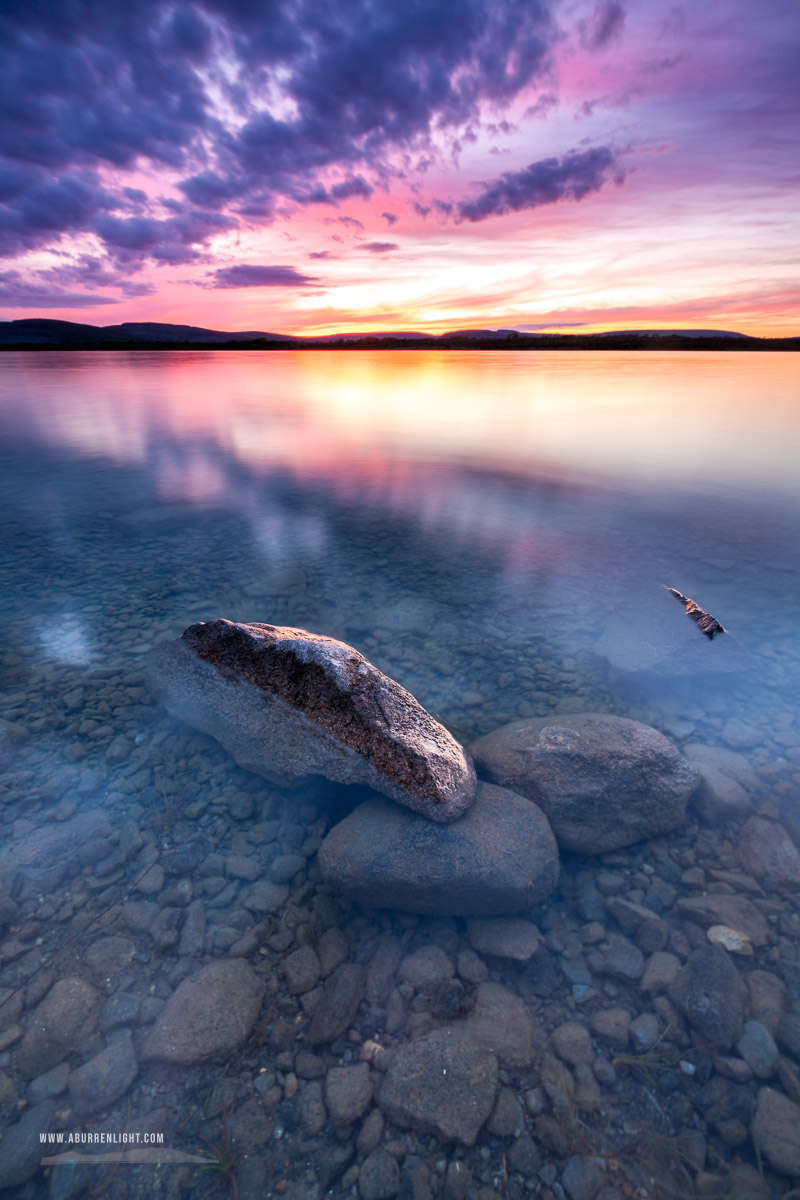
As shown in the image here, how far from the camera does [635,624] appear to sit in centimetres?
794

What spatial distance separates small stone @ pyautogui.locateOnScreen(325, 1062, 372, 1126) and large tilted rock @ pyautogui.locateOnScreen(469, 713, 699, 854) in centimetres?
243

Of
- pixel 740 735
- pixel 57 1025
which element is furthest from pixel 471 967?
pixel 740 735

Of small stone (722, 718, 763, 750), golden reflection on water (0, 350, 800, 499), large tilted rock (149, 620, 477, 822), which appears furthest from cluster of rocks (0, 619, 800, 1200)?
golden reflection on water (0, 350, 800, 499)

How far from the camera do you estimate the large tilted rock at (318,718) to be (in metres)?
4.65

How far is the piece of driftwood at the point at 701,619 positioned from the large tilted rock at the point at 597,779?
3028mm

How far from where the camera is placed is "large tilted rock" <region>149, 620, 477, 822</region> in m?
4.65

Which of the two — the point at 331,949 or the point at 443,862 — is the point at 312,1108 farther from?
the point at 443,862

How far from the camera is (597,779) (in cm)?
505

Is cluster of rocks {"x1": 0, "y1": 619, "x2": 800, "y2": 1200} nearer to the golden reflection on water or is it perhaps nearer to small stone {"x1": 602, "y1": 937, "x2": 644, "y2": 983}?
small stone {"x1": 602, "y1": 937, "x2": 644, "y2": 983}

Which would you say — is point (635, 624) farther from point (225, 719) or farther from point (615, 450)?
point (615, 450)

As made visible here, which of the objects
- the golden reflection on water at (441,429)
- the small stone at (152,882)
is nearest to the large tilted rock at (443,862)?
the small stone at (152,882)

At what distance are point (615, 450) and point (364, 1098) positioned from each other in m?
23.2

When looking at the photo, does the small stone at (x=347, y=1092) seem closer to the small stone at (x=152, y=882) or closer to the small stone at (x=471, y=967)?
the small stone at (x=471, y=967)

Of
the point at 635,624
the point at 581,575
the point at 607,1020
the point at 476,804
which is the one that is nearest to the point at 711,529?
the point at 581,575
